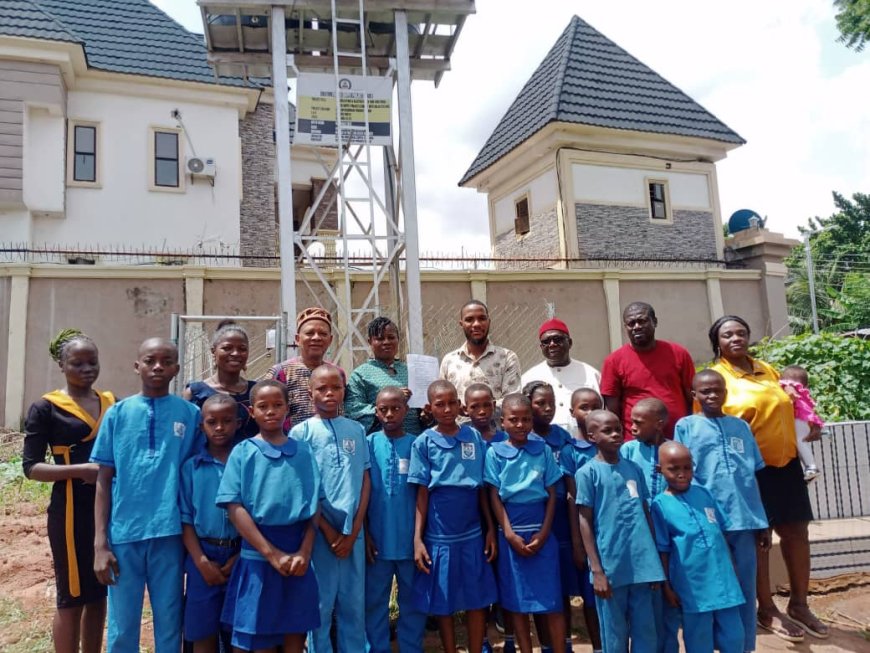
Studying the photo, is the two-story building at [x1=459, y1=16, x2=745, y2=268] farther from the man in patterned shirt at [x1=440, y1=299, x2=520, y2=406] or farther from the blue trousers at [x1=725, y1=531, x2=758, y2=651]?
the blue trousers at [x1=725, y1=531, x2=758, y2=651]

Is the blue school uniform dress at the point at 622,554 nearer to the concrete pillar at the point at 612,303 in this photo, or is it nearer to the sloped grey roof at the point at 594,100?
the concrete pillar at the point at 612,303

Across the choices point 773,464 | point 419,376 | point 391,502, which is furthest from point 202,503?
point 773,464

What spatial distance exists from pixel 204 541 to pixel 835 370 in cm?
673

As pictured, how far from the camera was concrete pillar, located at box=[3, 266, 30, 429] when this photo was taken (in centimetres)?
858

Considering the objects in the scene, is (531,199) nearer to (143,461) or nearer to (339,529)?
(339,529)

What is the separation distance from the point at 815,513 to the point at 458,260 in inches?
248

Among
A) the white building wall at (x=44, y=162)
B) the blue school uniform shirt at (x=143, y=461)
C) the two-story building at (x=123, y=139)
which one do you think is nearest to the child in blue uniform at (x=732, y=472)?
the blue school uniform shirt at (x=143, y=461)

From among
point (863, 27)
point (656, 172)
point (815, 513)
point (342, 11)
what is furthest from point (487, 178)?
point (815, 513)

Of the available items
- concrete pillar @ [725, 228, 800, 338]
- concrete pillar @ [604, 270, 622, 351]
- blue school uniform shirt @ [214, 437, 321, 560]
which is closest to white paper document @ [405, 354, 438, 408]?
blue school uniform shirt @ [214, 437, 321, 560]

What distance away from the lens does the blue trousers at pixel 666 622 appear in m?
3.33

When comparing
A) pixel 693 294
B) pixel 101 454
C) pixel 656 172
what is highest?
pixel 656 172

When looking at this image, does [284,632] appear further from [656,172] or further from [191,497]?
[656,172]

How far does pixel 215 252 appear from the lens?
551 inches

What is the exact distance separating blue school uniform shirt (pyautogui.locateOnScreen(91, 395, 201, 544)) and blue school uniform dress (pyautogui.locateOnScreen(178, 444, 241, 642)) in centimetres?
6
